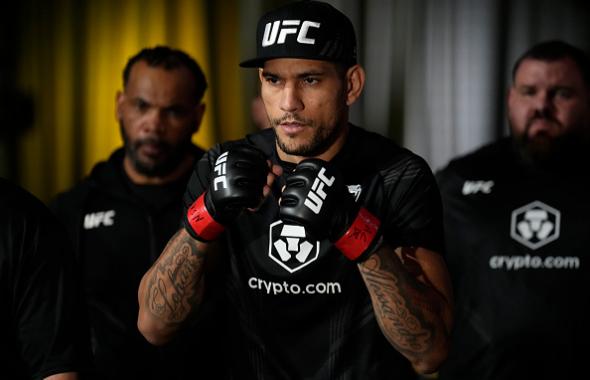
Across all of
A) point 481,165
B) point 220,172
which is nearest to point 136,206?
point 220,172

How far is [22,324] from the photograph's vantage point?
1.61 m

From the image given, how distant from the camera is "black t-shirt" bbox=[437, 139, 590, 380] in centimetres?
271

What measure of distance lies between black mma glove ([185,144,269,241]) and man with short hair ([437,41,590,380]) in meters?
1.29

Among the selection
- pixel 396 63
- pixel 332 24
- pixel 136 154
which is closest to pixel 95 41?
pixel 396 63

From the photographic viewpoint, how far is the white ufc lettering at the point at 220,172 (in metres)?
1.70

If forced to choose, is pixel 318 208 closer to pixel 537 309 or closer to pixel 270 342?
pixel 270 342

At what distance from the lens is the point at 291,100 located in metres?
1.77

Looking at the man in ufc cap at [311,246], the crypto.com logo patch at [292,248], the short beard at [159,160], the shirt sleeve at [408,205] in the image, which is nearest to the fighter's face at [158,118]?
the short beard at [159,160]

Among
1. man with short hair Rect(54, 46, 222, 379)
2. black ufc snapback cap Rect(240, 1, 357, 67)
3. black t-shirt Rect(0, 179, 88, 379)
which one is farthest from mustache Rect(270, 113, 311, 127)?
man with short hair Rect(54, 46, 222, 379)

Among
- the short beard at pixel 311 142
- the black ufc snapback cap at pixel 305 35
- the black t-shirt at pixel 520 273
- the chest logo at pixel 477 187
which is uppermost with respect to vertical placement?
the black ufc snapback cap at pixel 305 35

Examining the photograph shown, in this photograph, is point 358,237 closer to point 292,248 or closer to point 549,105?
point 292,248

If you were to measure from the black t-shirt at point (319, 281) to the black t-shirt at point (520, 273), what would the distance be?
3.15 feet

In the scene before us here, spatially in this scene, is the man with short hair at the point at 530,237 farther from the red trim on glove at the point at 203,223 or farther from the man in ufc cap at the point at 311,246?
the red trim on glove at the point at 203,223

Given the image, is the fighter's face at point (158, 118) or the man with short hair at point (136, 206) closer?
the man with short hair at point (136, 206)
